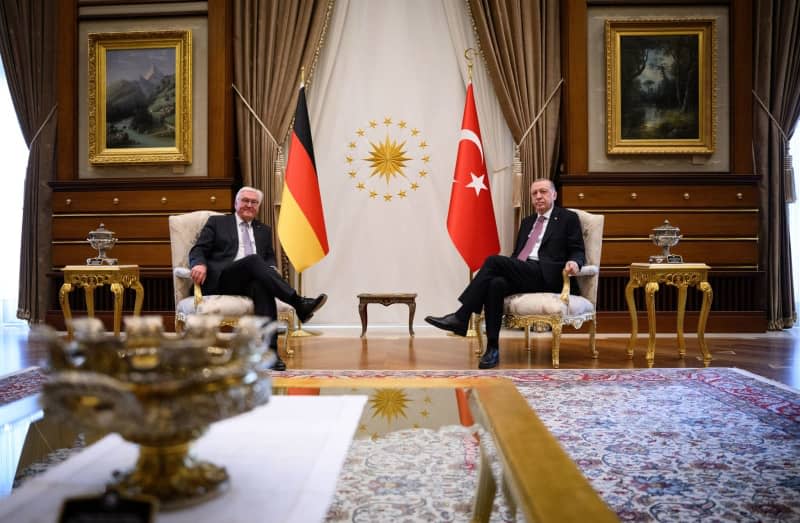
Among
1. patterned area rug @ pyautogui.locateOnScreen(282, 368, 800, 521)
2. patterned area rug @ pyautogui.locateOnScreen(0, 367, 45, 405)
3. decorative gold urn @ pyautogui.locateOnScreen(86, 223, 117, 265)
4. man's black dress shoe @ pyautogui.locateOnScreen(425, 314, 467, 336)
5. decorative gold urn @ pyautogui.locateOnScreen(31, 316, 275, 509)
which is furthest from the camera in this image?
decorative gold urn @ pyautogui.locateOnScreen(86, 223, 117, 265)

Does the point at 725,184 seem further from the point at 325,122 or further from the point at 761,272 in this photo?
the point at 325,122

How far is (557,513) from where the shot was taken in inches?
34.1

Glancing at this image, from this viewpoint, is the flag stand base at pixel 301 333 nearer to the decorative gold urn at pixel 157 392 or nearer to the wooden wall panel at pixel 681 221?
the wooden wall panel at pixel 681 221

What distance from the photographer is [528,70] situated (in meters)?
6.14

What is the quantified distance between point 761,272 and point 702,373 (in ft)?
8.79

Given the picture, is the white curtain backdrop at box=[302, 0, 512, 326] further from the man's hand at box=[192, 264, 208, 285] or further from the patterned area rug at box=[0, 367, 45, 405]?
the patterned area rug at box=[0, 367, 45, 405]

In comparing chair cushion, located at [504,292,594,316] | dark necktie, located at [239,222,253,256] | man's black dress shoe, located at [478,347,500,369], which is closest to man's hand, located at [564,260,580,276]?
chair cushion, located at [504,292,594,316]

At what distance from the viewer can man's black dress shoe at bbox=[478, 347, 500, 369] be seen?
13.3 ft

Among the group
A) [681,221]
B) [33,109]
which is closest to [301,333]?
[33,109]

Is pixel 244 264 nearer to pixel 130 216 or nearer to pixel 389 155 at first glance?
pixel 130 216

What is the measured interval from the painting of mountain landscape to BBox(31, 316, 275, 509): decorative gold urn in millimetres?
5464

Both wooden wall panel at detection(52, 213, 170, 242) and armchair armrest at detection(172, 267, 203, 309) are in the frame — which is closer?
armchair armrest at detection(172, 267, 203, 309)

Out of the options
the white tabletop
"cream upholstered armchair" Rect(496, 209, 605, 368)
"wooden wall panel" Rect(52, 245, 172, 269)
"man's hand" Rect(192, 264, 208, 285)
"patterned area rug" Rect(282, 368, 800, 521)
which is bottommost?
"patterned area rug" Rect(282, 368, 800, 521)

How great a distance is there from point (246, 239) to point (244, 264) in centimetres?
58
